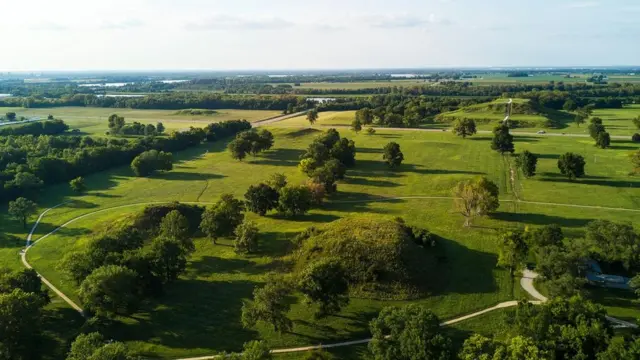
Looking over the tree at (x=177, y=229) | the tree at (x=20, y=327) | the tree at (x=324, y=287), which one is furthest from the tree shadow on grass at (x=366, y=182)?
the tree at (x=20, y=327)

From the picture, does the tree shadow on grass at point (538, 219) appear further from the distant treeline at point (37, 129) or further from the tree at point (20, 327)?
the distant treeline at point (37, 129)

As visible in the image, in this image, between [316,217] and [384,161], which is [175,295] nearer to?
[316,217]

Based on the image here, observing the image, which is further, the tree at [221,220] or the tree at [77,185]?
the tree at [77,185]

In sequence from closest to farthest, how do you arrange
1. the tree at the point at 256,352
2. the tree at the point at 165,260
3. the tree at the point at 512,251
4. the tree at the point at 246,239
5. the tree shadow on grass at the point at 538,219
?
the tree at the point at 256,352 < the tree at the point at 165,260 < the tree at the point at 512,251 < the tree at the point at 246,239 < the tree shadow on grass at the point at 538,219

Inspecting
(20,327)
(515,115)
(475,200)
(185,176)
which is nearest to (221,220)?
(20,327)

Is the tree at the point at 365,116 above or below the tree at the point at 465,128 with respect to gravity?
above

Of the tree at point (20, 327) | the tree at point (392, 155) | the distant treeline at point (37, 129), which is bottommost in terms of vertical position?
the tree at point (20, 327)

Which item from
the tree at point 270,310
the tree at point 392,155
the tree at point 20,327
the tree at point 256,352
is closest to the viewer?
the tree at point 256,352
